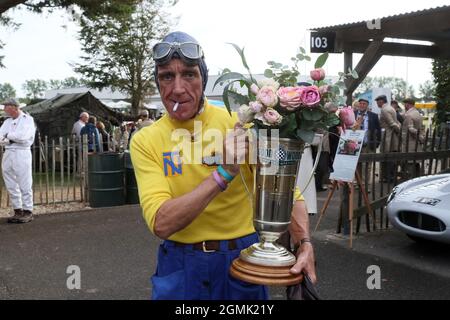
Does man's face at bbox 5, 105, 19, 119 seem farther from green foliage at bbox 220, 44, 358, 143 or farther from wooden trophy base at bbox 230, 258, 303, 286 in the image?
wooden trophy base at bbox 230, 258, 303, 286

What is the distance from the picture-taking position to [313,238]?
21.2ft

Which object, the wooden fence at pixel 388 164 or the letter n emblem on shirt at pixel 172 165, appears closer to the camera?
the letter n emblem on shirt at pixel 172 165

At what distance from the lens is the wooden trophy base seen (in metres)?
1.67

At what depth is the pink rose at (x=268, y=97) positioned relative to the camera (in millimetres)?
1699

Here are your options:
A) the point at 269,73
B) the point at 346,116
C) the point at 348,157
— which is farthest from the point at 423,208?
the point at 269,73

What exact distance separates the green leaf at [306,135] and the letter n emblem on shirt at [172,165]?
1.66 ft

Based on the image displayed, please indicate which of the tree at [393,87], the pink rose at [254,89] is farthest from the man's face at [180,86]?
the tree at [393,87]

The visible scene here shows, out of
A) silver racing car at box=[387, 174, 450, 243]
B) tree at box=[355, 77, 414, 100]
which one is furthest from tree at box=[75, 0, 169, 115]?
silver racing car at box=[387, 174, 450, 243]

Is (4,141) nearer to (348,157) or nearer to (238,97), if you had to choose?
(348,157)

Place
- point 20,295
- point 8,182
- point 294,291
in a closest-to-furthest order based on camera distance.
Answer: point 294,291 < point 20,295 < point 8,182

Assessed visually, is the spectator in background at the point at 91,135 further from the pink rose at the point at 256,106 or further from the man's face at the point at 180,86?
the pink rose at the point at 256,106

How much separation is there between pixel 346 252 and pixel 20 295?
3666mm

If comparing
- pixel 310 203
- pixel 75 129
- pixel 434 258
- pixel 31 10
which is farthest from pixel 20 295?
pixel 31 10
